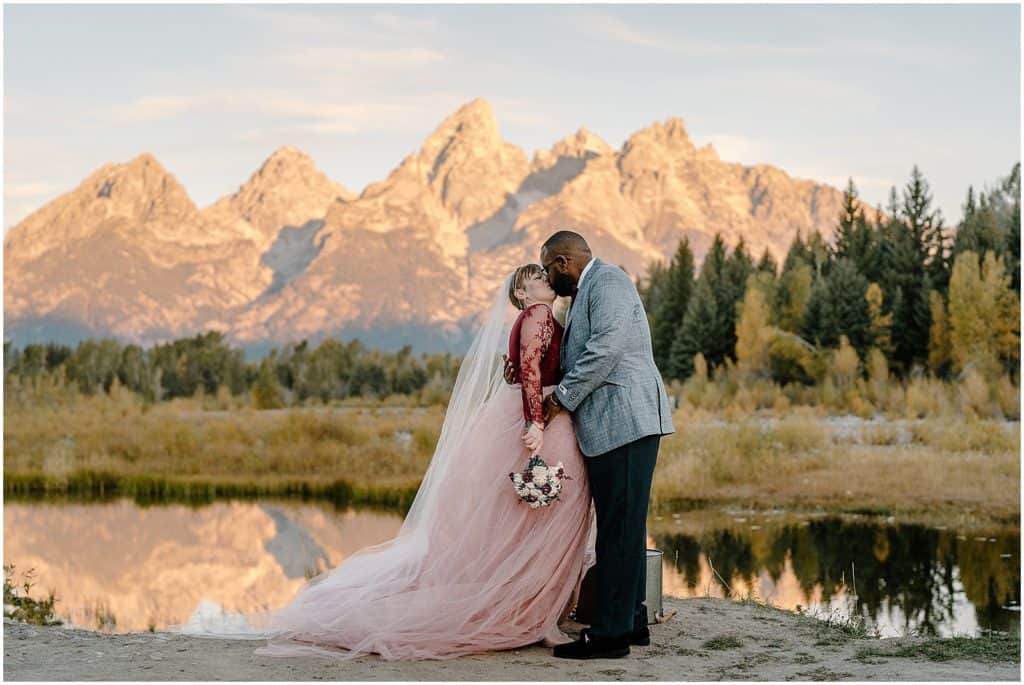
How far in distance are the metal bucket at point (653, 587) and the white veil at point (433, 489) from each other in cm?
137

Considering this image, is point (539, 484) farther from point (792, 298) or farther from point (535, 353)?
point (792, 298)

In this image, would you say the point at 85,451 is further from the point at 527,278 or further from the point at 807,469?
the point at 527,278

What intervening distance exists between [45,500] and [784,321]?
83.4 feet

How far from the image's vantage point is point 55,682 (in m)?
5.95

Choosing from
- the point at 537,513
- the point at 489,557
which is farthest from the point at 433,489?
the point at 537,513

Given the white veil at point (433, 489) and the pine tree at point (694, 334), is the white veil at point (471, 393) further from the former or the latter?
the pine tree at point (694, 334)

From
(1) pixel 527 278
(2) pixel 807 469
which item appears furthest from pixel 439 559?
(2) pixel 807 469

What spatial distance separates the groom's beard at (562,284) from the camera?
22.0ft

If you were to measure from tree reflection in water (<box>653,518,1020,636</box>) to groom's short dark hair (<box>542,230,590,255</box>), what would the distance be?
5635 mm

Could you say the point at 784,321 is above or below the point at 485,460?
above

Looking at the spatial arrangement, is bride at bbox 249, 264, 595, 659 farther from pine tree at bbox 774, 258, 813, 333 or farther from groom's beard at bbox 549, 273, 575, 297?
pine tree at bbox 774, 258, 813, 333

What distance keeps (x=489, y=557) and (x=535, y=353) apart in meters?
1.14

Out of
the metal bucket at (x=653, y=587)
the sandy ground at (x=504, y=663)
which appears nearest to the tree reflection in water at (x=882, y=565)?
the metal bucket at (x=653, y=587)

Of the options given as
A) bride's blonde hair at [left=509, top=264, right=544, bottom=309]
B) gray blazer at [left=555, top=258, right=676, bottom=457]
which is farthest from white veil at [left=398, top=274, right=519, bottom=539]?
gray blazer at [left=555, top=258, right=676, bottom=457]
